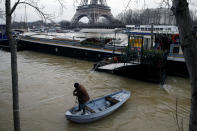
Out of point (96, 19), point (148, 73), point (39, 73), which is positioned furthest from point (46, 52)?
point (96, 19)

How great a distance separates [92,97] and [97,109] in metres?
2.59

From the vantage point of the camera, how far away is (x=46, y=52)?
2833cm

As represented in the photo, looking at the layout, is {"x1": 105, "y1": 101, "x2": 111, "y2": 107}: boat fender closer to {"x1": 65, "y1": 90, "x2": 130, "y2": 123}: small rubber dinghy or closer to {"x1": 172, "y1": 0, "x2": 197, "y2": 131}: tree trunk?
{"x1": 65, "y1": 90, "x2": 130, "y2": 123}: small rubber dinghy

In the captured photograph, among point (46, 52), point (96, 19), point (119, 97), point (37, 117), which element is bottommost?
point (37, 117)

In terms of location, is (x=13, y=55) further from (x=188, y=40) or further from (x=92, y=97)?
(x=92, y=97)

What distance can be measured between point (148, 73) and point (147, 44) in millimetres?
3564

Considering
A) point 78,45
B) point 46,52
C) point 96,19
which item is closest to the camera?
point 78,45

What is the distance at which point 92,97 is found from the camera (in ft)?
35.6

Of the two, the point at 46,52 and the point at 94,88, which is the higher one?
the point at 46,52

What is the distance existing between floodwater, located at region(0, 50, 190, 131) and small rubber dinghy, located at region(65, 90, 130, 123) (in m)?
0.38

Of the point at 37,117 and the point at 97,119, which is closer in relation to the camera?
the point at 97,119

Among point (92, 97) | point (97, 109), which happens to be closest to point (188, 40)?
point (97, 109)

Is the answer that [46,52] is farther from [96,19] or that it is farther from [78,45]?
[96,19]

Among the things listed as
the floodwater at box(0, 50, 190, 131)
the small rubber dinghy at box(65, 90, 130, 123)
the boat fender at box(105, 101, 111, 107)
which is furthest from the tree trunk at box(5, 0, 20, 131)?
the boat fender at box(105, 101, 111, 107)
